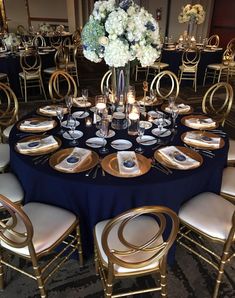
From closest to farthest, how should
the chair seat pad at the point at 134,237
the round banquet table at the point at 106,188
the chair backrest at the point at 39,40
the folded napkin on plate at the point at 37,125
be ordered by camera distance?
the chair seat pad at the point at 134,237, the round banquet table at the point at 106,188, the folded napkin on plate at the point at 37,125, the chair backrest at the point at 39,40

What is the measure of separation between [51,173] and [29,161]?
7.9 inches

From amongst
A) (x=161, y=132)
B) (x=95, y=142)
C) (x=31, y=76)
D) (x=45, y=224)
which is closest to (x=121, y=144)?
(x=95, y=142)

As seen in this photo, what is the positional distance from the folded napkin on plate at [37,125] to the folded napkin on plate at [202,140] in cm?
Result: 101

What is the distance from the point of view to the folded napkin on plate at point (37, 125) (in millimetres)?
2045

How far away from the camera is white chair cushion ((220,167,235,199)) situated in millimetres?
1880

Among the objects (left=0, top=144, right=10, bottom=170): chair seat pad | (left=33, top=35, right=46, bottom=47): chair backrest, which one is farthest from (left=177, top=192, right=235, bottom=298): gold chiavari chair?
(left=33, top=35, right=46, bottom=47): chair backrest

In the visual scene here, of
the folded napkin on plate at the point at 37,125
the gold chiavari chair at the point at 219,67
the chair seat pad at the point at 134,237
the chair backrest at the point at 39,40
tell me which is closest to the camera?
the chair seat pad at the point at 134,237

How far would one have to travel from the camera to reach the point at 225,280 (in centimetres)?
176

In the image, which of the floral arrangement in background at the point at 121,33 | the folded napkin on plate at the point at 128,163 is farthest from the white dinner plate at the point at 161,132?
the floral arrangement in background at the point at 121,33

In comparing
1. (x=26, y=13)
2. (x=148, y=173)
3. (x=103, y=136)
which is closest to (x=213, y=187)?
(x=148, y=173)

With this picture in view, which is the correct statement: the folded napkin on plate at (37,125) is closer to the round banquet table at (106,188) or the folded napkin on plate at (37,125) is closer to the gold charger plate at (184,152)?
the round banquet table at (106,188)

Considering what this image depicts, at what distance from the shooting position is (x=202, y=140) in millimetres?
1852

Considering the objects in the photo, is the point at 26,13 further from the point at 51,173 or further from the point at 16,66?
the point at 51,173

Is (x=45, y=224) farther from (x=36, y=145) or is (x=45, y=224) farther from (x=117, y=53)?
(x=117, y=53)
